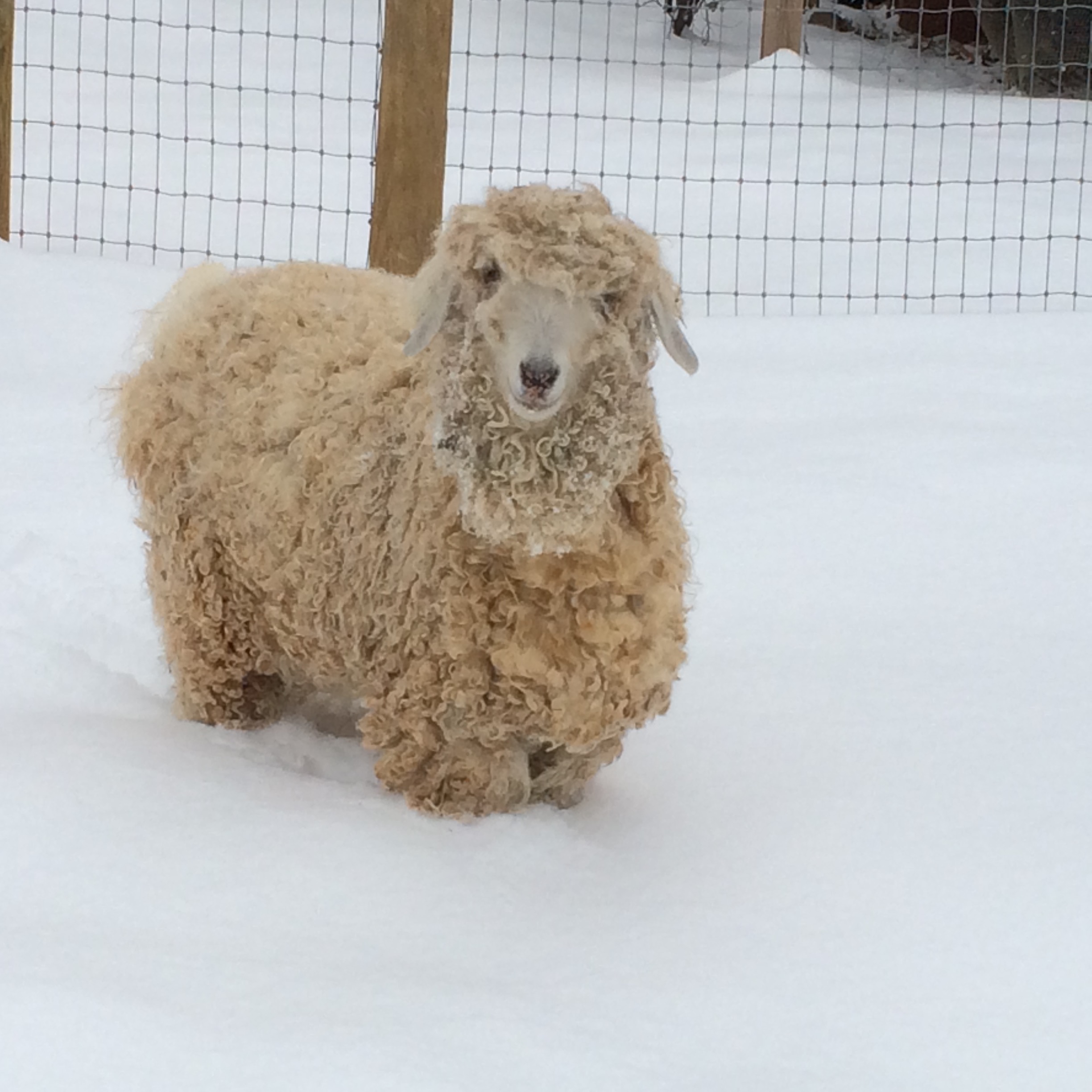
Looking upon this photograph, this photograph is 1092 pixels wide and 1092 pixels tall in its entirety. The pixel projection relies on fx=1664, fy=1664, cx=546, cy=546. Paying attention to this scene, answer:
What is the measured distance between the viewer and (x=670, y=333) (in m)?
2.57

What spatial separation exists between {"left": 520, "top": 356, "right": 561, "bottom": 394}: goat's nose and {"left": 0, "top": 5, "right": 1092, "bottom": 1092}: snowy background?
76 cm

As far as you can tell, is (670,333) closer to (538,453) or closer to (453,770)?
(538,453)

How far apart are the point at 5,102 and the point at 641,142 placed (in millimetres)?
3633

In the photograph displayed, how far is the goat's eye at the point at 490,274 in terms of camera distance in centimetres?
249

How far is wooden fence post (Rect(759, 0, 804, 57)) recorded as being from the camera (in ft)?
31.0

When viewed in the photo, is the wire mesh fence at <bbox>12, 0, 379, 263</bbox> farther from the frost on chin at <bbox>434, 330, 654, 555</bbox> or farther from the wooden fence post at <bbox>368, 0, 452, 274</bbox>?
the frost on chin at <bbox>434, 330, 654, 555</bbox>

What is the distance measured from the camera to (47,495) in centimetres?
440

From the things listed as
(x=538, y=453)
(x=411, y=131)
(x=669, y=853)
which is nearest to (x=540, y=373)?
(x=538, y=453)

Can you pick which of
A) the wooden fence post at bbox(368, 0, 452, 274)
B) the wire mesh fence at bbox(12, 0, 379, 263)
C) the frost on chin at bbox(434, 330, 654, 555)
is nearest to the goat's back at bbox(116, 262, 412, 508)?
the frost on chin at bbox(434, 330, 654, 555)

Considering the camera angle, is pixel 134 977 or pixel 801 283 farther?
pixel 801 283

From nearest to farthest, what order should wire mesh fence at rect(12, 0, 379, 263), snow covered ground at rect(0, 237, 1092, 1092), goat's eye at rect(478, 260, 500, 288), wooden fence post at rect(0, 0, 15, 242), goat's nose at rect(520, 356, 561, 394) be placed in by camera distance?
snow covered ground at rect(0, 237, 1092, 1092) < goat's nose at rect(520, 356, 561, 394) < goat's eye at rect(478, 260, 500, 288) < wooden fence post at rect(0, 0, 15, 242) < wire mesh fence at rect(12, 0, 379, 263)

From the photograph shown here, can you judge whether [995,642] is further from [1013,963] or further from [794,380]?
[794,380]

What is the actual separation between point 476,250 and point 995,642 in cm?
161

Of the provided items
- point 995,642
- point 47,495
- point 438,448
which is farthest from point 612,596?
point 47,495
